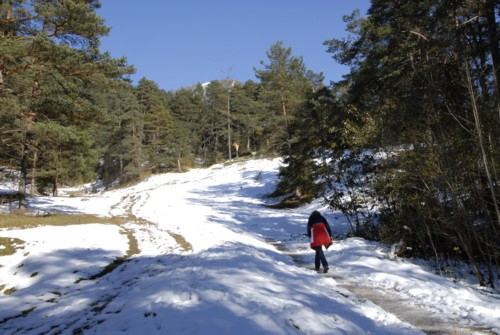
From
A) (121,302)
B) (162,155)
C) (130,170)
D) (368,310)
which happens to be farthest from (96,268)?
(162,155)

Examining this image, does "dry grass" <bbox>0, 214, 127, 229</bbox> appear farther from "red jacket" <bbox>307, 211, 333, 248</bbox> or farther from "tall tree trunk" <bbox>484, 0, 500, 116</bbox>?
"tall tree trunk" <bbox>484, 0, 500, 116</bbox>

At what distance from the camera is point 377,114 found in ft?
38.0

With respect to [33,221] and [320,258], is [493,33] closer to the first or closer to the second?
[320,258]

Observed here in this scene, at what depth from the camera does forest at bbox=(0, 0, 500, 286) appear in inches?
330

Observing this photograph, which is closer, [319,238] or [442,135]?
[442,135]

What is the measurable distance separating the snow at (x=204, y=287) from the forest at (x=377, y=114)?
1770 mm

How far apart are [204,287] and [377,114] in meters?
8.45

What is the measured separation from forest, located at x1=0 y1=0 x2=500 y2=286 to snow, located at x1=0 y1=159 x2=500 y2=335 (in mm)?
1770

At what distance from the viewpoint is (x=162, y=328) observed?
185 inches

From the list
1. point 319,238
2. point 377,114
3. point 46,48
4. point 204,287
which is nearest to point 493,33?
point 377,114

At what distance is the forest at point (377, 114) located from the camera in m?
8.38

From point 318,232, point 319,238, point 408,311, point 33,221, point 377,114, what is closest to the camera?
point 408,311

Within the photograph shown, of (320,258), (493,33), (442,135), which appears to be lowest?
(320,258)

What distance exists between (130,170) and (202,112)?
25.8 m
